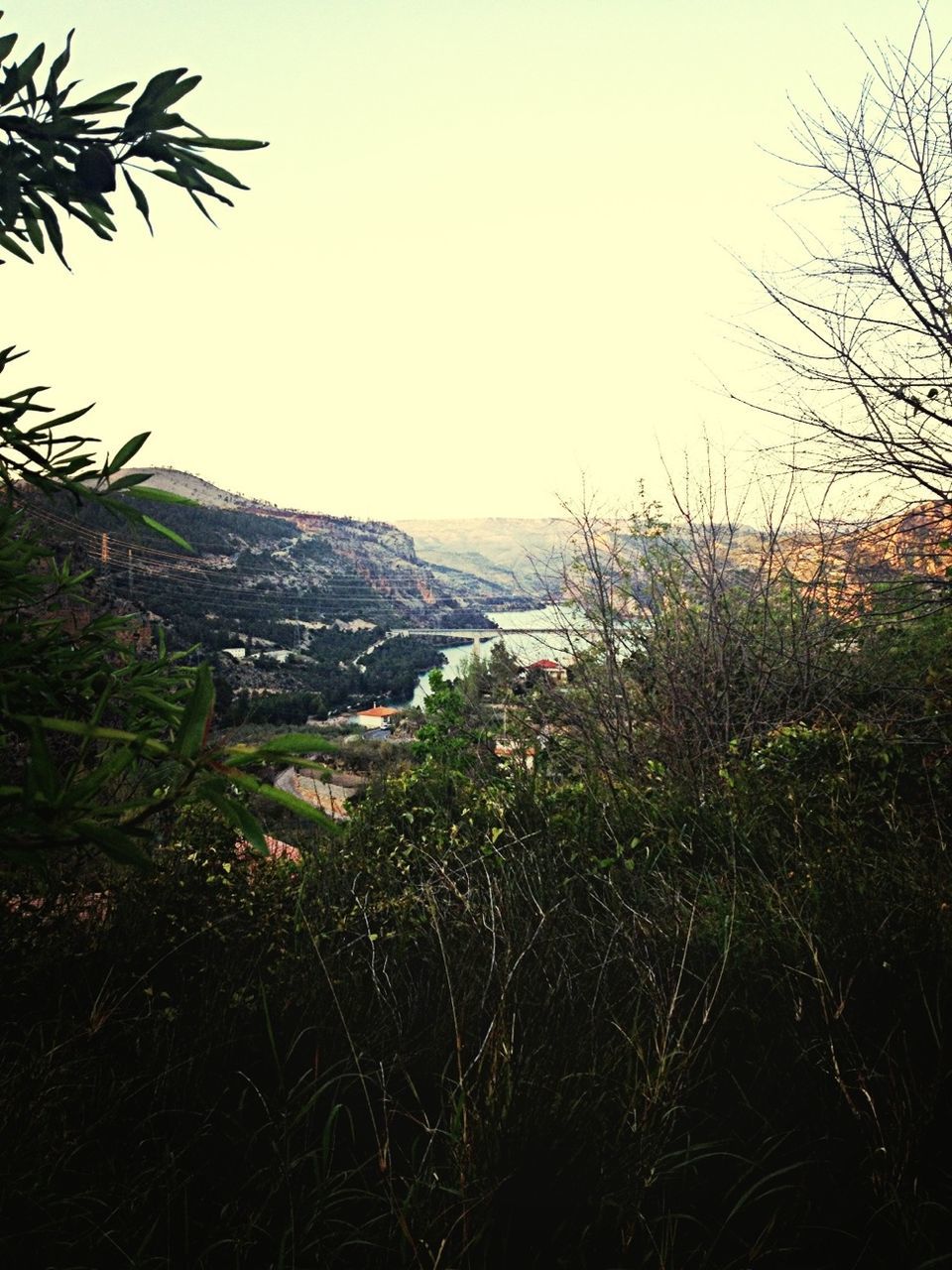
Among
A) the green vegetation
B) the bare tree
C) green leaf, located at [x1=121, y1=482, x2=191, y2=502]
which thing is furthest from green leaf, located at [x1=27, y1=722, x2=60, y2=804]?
the bare tree

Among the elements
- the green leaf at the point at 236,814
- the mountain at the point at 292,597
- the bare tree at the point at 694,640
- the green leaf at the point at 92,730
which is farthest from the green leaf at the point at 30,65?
the mountain at the point at 292,597

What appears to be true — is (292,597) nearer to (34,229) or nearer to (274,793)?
(34,229)

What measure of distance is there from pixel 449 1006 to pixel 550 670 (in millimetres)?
3925

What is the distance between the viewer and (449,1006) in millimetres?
2477

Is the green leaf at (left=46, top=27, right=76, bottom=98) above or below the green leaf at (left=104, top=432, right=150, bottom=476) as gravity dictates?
above

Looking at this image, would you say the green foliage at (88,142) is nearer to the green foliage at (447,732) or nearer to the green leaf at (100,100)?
the green leaf at (100,100)

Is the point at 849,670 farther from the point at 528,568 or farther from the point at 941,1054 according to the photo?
the point at 941,1054

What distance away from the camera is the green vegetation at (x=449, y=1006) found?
1544 millimetres

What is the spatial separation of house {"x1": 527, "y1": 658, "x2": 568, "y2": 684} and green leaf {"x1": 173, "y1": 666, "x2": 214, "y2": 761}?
5.30 metres

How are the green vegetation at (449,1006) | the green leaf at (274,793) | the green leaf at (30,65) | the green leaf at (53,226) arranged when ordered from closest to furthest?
the green leaf at (274,793) < the green vegetation at (449,1006) < the green leaf at (30,65) < the green leaf at (53,226)

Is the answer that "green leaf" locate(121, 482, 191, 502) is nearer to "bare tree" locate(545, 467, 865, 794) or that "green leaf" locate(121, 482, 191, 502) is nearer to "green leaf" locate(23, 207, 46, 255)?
"green leaf" locate(23, 207, 46, 255)

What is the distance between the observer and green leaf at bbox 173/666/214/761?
2.95ft

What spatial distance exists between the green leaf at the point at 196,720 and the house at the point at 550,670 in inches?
209

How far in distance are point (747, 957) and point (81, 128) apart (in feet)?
9.22
